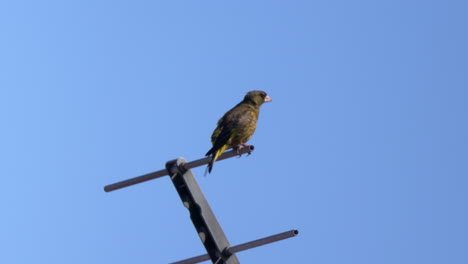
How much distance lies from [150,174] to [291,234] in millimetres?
1454

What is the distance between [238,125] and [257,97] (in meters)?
1.48

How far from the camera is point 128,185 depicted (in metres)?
8.69

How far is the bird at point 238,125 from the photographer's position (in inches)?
462

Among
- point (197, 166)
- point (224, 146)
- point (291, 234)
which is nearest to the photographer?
point (291, 234)

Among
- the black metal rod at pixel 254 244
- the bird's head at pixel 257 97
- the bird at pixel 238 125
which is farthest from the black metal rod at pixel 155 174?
the bird's head at pixel 257 97

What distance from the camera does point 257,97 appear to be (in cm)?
1375

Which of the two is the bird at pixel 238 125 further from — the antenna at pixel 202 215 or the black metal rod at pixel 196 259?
Result: the antenna at pixel 202 215

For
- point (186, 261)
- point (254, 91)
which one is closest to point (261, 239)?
point (186, 261)

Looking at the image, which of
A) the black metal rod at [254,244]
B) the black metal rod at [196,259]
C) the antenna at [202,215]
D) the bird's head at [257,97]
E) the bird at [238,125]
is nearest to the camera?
the black metal rod at [254,244]

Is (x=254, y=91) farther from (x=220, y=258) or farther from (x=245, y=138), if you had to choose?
(x=220, y=258)

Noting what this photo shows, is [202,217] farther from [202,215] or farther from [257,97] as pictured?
[257,97]

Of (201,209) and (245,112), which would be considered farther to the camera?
(245,112)

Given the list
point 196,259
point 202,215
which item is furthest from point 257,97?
point 202,215

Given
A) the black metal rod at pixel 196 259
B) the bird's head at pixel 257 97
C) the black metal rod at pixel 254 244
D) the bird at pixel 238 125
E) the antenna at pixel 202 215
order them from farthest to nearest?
the bird's head at pixel 257 97 < the bird at pixel 238 125 < the black metal rod at pixel 196 259 < the antenna at pixel 202 215 < the black metal rod at pixel 254 244
